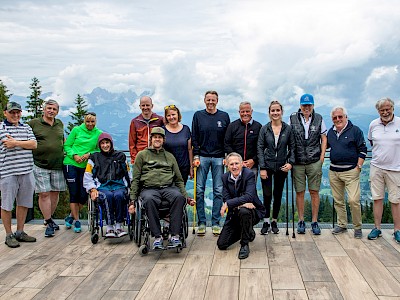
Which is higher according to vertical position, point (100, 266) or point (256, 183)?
point (256, 183)

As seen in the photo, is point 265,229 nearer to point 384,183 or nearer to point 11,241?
point 384,183

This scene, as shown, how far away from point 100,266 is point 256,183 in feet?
5.69

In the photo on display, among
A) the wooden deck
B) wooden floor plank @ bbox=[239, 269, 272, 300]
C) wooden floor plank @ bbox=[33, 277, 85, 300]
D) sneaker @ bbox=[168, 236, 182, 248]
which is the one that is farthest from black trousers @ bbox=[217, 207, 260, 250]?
wooden floor plank @ bbox=[33, 277, 85, 300]

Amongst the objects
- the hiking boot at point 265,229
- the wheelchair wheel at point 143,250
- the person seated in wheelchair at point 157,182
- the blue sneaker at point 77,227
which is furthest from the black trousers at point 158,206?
the blue sneaker at point 77,227

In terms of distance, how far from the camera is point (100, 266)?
13.9 feet

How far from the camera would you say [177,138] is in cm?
505

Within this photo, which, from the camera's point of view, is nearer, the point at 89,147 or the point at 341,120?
the point at 341,120

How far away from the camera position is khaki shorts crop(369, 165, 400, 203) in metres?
4.88

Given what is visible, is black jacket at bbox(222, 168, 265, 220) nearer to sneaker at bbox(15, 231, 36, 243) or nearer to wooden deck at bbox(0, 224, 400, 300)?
wooden deck at bbox(0, 224, 400, 300)

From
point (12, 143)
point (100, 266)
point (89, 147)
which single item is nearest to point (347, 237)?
point (100, 266)

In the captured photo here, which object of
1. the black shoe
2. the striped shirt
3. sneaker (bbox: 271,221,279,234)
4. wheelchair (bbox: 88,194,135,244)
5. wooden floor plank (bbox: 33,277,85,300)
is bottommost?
wooden floor plank (bbox: 33,277,85,300)

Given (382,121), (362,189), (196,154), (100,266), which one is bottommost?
(100,266)

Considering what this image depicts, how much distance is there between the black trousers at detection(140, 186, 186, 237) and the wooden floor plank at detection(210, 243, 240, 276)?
1.54ft

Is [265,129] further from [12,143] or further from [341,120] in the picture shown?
[12,143]
